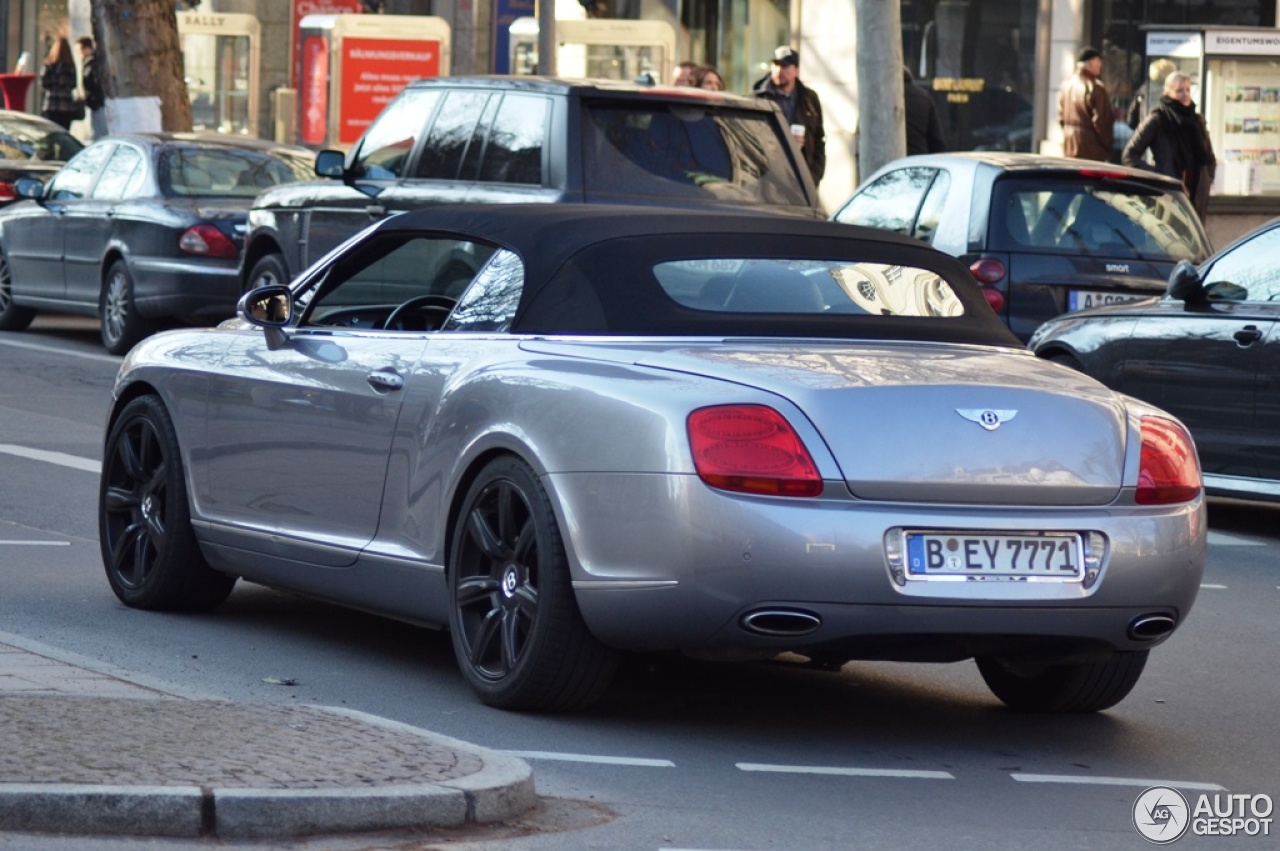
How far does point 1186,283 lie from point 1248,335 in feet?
1.33

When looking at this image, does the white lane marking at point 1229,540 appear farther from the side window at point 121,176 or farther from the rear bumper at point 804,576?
the side window at point 121,176

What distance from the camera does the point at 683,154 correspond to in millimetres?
13734

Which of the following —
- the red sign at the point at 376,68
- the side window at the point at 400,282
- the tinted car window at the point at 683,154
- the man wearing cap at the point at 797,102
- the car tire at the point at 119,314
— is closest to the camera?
the side window at the point at 400,282

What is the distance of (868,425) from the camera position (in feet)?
21.0

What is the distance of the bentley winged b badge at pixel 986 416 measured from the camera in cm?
650

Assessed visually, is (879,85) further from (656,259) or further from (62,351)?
(656,259)

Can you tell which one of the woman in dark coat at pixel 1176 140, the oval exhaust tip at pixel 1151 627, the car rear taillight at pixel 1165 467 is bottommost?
the oval exhaust tip at pixel 1151 627

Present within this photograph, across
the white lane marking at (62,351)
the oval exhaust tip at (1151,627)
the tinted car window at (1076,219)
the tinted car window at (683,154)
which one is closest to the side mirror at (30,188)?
the white lane marking at (62,351)

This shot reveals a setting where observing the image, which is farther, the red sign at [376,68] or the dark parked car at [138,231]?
the red sign at [376,68]

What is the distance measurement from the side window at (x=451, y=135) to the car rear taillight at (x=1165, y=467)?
325 inches

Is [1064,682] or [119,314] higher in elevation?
[119,314]

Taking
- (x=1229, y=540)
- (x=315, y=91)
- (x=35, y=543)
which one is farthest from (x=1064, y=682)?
(x=315, y=91)

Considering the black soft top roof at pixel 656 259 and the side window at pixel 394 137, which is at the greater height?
the side window at pixel 394 137

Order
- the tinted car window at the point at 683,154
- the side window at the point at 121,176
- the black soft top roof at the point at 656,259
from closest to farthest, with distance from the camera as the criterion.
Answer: the black soft top roof at the point at 656,259 < the tinted car window at the point at 683,154 < the side window at the point at 121,176
